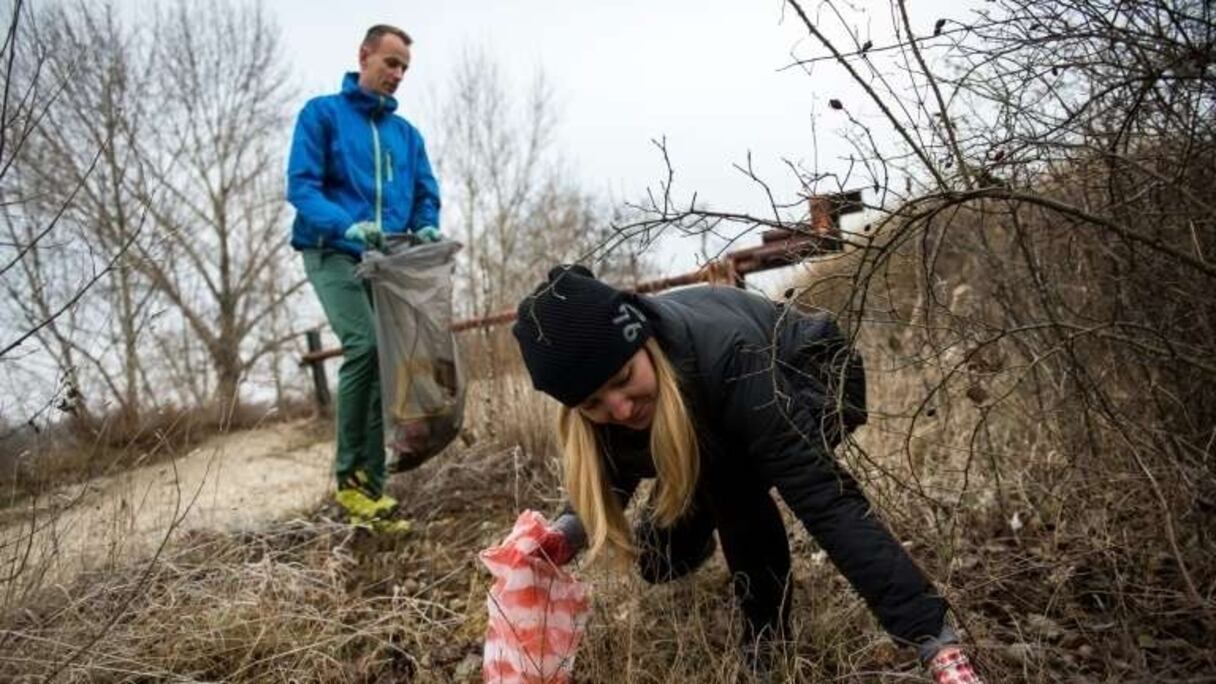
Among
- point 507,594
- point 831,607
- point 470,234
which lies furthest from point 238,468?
point 470,234

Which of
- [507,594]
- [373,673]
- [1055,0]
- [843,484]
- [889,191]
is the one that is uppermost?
[1055,0]

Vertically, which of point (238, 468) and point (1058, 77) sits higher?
point (1058, 77)

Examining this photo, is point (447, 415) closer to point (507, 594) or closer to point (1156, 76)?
point (507, 594)

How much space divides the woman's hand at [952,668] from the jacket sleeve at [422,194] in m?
2.76

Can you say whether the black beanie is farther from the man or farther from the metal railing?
the man

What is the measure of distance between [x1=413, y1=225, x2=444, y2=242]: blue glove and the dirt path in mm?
1118

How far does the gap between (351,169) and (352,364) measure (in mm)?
783

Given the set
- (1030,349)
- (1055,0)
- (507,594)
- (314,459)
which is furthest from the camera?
(314,459)

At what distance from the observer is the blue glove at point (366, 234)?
311 cm

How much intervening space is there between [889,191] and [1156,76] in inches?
17.4

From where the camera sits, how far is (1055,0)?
4.81 ft

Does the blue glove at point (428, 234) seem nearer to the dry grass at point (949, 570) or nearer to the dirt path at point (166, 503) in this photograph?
the dirt path at point (166, 503)

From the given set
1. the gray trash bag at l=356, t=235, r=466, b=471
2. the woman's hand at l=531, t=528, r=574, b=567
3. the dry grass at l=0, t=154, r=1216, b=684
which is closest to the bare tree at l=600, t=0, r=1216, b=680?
the dry grass at l=0, t=154, r=1216, b=684

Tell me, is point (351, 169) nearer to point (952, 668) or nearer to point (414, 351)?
point (414, 351)
